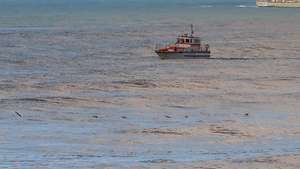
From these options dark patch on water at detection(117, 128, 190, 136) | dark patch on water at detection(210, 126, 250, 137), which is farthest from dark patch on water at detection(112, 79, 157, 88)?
dark patch on water at detection(117, 128, 190, 136)

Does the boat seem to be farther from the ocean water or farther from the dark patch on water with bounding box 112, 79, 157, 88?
the dark patch on water with bounding box 112, 79, 157, 88

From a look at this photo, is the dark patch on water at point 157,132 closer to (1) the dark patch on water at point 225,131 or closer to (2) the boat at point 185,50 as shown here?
(1) the dark patch on water at point 225,131

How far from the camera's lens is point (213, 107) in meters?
38.8

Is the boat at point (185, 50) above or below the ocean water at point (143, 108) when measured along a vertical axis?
below

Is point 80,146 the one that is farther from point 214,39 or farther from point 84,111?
point 214,39

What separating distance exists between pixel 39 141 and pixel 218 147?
4943mm

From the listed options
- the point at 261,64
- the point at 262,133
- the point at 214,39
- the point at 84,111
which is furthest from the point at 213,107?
the point at 214,39

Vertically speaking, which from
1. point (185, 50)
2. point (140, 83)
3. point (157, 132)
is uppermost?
point (157, 132)

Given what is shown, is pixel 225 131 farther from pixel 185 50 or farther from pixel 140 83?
pixel 185 50

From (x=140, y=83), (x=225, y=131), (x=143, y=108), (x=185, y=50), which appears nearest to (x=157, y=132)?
(x=225, y=131)

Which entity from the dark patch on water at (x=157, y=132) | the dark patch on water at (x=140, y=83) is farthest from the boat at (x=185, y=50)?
the dark patch on water at (x=157, y=132)

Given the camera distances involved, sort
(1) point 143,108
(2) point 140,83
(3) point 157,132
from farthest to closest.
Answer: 1. (2) point 140,83
2. (1) point 143,108
3. (3) point 157,132

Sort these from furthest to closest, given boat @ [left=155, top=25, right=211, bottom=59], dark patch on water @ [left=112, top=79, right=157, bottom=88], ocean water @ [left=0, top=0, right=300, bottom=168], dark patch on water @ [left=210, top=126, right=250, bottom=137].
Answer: boat @ [left=155, top=25, right=211, bottom=59], dark patch on water @ [left=112, top=79, right=157, bottom=88], dark patch on water @ [left=210, top=126, right=250, bottom=137], ocean water @ [left=0, top=0, right=300, bottom=168]

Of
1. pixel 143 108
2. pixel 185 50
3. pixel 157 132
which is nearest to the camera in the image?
pixel 157 132
